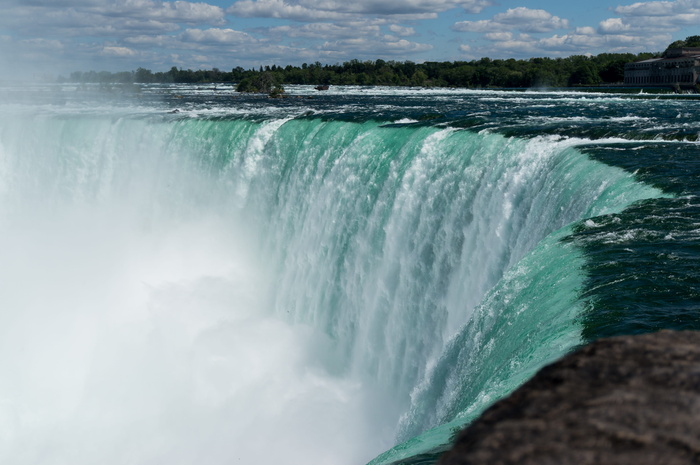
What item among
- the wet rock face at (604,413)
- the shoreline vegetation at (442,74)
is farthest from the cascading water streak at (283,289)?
the shoreline vegetation at (442,74)

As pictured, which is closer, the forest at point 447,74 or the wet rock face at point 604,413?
the wet rock face at point 604,413

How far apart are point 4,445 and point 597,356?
14.7 meters

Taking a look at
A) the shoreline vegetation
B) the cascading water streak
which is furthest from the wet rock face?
the shoreline vegetation

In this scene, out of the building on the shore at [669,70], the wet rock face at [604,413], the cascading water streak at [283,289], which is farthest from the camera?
the building on the shore at [669,70]

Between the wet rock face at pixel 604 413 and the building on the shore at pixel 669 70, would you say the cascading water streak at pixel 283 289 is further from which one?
the building on the shore at pixel 669 70

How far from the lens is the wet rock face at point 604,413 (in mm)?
1754

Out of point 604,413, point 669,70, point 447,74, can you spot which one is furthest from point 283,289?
point 447,74

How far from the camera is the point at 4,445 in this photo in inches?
559

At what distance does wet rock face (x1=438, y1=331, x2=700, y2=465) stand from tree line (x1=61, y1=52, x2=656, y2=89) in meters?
66.9

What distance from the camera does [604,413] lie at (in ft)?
6.18

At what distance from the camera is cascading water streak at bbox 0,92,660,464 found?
1048 centimetres

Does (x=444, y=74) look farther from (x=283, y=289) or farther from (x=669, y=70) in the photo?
(x=283, y=289)

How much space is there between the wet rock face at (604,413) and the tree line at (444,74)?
6689 centimetres

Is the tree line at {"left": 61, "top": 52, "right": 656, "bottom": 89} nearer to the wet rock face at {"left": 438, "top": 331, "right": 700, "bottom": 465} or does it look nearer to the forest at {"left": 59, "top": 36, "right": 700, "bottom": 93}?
the forest at {"left": 59, "top": 36, "right": 700, "bottom": 93}
